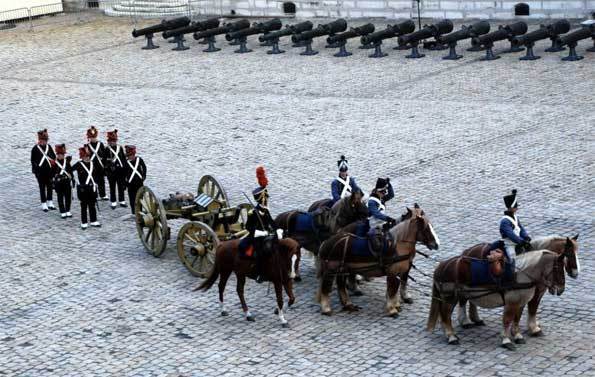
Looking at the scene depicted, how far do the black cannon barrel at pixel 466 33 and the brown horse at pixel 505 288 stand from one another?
15926 mm

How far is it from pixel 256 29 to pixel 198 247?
56.9ft

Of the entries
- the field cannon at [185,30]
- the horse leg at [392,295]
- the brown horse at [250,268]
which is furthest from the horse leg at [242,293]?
the field cannon at [185,30]

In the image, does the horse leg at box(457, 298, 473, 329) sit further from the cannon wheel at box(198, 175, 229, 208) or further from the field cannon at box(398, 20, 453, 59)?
the field cannon at box(398, 20, 453, 59)

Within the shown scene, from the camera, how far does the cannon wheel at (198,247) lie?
1496 cm

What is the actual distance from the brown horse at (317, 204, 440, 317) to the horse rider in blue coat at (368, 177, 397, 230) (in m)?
0.26

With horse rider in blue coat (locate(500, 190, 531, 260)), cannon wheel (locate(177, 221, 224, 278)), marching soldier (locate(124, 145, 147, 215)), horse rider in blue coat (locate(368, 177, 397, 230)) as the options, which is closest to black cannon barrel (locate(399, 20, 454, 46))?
marching soldier (locate(124, 145, 147, 215))

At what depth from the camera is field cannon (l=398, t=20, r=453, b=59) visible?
93.6 ft

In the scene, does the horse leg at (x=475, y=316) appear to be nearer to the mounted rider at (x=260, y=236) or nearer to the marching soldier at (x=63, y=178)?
the mounted rider at (x=260, y=236)

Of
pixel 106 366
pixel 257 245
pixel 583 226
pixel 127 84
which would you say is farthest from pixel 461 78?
pixel 106 366

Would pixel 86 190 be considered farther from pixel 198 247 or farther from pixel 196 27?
pixel 196 27

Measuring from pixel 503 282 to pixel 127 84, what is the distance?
57.5ft

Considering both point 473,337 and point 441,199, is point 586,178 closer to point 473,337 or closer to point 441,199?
point 441,199

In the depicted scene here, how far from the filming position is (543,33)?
27.3 meters

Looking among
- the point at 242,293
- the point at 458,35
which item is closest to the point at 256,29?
the point at 458,35
